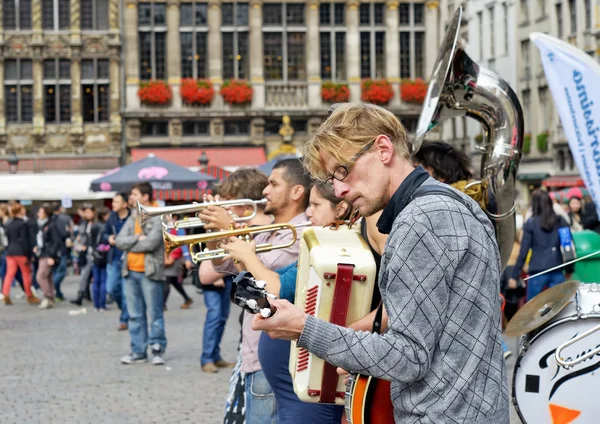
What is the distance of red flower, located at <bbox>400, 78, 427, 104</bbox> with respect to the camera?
A: 126 ft

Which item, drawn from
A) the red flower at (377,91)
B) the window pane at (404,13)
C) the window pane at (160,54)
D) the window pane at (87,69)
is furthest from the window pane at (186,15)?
the window pane at (404,13)

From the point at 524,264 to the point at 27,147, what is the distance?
2904 centimetres

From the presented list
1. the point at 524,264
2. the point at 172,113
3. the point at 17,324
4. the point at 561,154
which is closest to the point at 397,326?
the point at 524,264

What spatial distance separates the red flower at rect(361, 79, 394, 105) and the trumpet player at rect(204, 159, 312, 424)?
3301 cm

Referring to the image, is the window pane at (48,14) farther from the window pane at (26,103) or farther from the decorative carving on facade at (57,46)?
the window pane at (26,103)

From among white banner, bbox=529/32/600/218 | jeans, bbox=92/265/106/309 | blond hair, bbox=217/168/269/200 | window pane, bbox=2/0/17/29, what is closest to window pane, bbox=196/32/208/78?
window pane, bbox=2/0/17/29

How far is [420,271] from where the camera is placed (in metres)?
2.68

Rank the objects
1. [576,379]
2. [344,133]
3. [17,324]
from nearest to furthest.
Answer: [344,133]
[576,379]
[17,324]

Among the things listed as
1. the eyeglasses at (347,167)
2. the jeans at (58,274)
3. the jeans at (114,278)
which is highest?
the eyeglasses at (347,167)

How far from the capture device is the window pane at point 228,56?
38562 mm

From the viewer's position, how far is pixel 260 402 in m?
5.03

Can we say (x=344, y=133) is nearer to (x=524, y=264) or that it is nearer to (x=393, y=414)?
(x=393, y=414)

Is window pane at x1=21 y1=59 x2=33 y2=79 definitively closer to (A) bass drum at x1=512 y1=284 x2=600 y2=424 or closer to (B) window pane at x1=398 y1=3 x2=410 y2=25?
(B) window pane at x1=398 y1=3 x2=410 y2=25

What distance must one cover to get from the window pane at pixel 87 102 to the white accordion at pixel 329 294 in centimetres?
3594
